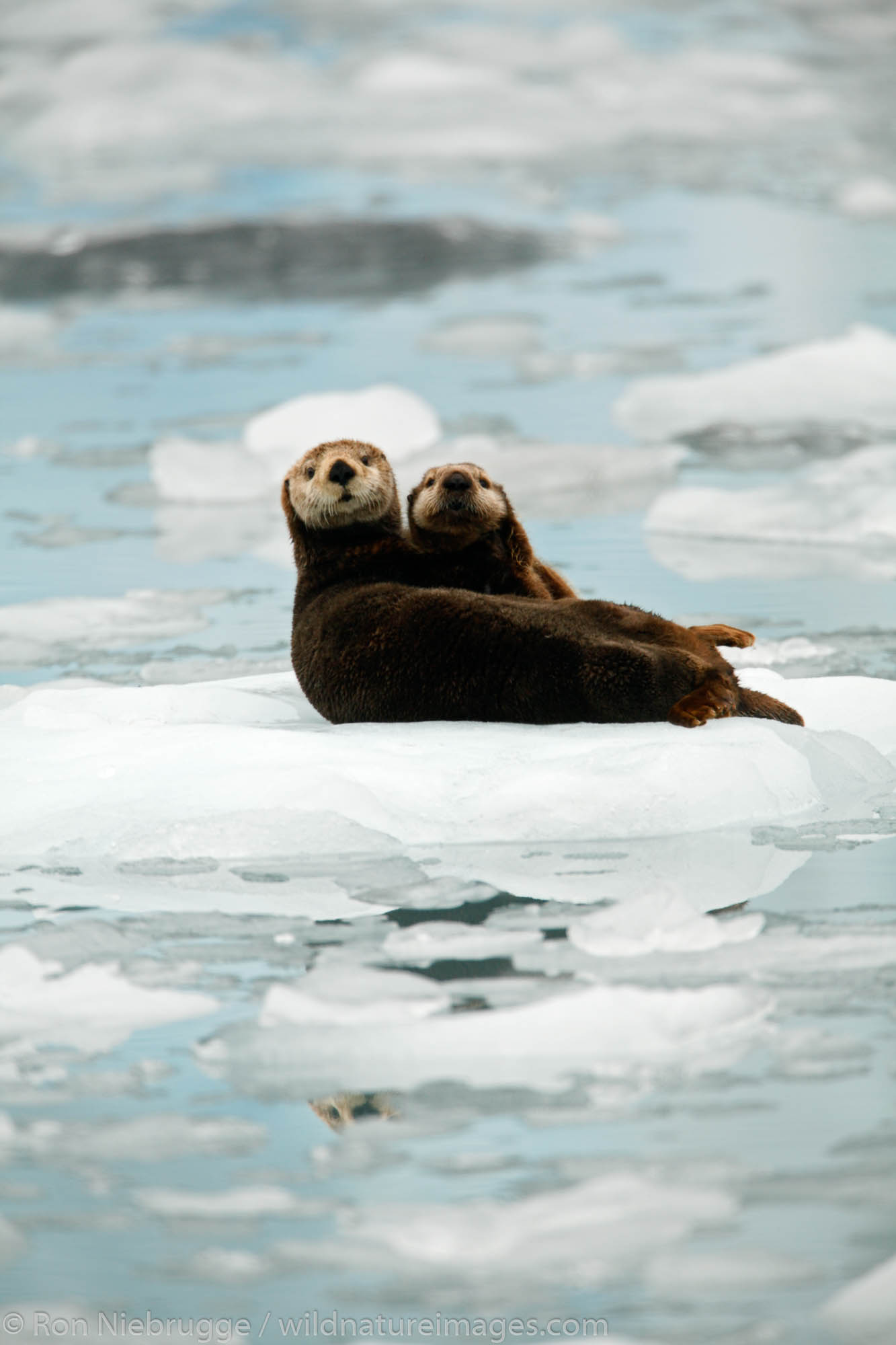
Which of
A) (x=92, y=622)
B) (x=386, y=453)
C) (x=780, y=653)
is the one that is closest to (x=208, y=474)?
(x=386, y=453)

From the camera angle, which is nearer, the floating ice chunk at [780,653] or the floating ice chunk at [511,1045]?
the floating ice chunk at [511,1045]

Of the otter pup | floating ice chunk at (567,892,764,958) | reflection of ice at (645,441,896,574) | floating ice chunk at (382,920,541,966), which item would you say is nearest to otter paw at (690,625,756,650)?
the otter pup

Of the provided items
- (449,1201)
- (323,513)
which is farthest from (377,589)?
(449,1201)

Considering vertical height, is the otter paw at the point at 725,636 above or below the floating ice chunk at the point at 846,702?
above

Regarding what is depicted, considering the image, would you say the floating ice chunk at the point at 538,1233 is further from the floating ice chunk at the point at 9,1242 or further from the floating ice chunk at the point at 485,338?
the floating ice chunk at the point at 485,338

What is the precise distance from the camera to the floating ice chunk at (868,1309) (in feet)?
6.56

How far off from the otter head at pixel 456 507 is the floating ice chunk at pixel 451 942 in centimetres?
143

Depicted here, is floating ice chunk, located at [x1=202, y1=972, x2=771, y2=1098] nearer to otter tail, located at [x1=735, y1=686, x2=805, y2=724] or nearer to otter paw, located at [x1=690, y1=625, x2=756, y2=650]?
otter tail, located at [x1=735, y1=686, x2=805, y2=724]

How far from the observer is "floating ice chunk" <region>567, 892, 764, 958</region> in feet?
10.0

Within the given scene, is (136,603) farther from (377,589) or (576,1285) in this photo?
(576,1285)

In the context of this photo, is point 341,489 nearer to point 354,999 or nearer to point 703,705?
point 703,705

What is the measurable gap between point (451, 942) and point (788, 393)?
9.75 metres

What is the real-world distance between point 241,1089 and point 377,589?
6.24 feet

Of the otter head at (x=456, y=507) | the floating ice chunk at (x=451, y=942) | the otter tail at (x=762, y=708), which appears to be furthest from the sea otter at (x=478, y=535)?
the floating ice chunk at (x=451, y=942)
